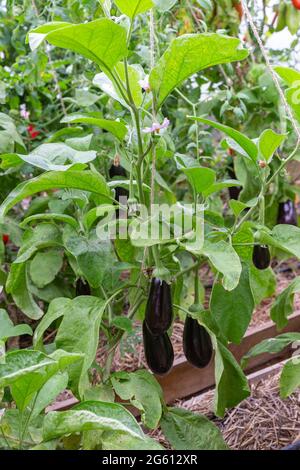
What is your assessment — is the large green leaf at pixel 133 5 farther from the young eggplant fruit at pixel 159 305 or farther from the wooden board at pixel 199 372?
the wooden board at pixel 199 372

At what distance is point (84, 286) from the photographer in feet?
3.55

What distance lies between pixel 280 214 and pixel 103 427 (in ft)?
3.51

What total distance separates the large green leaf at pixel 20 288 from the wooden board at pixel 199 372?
0.92 ft

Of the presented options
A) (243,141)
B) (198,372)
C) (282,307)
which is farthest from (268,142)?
(198,372)

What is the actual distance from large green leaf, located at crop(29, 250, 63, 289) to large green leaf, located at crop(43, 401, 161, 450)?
62 cm

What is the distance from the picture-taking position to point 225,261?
2.66 ft

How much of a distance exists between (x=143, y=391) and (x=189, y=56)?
0.51 metres

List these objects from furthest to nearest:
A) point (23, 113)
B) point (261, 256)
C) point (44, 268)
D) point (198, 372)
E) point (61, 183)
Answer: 1. point (23, 113)
2. point (198, 372)
3. point (44, 268)
4. point (261, 256)
5. point (61, 183)

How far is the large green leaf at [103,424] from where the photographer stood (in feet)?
2.04

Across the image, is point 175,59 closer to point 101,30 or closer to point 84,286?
point 101,30

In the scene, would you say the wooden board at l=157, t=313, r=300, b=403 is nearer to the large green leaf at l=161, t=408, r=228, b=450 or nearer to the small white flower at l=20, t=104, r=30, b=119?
the large green leaf at l=161, t=408, r=228, b=450

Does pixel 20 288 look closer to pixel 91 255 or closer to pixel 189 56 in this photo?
pixel 91 255

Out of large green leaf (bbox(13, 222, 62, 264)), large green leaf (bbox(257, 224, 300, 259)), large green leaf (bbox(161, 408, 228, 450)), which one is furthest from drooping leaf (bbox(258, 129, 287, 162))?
large green leaf (bbox(161, 408, 228, 450))

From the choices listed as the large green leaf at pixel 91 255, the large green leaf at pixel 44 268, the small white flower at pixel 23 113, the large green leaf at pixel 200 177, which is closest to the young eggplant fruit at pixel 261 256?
the large green leaf at pixel 200 177
